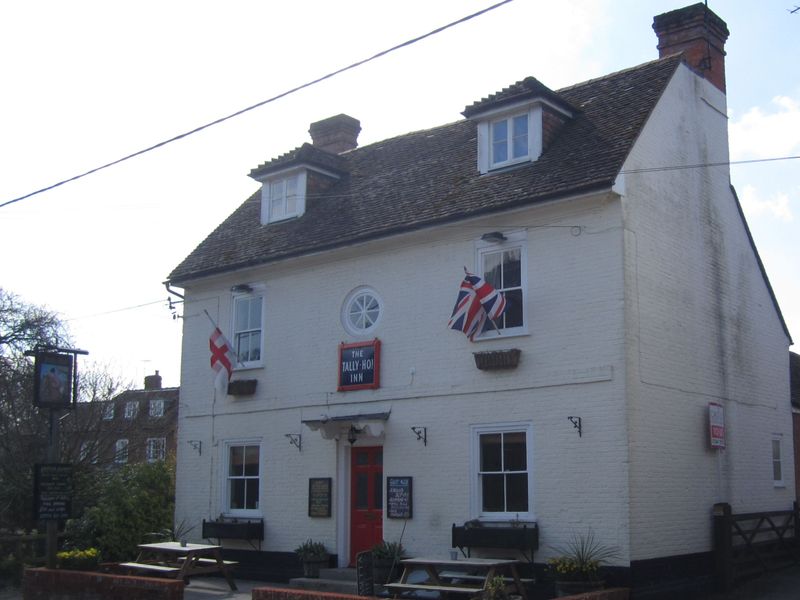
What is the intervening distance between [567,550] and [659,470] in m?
1.98

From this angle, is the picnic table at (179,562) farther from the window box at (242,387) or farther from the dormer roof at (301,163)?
the dormer roof at (301,163)

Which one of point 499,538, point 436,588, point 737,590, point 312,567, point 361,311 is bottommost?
point 737,590

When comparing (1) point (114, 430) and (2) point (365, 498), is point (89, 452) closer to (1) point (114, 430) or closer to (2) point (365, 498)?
(1) point (114, 430)

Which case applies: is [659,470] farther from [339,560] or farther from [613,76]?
[613,76]

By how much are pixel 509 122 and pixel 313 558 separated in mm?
8884

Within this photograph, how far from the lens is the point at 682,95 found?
715 inches

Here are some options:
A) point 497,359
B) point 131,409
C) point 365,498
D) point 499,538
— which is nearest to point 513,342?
point 497,359

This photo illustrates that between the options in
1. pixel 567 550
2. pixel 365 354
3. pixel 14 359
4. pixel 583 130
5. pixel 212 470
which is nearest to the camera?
pixel 567 550

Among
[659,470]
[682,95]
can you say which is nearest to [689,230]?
[682,95]

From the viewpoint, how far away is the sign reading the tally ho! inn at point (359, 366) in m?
18.3

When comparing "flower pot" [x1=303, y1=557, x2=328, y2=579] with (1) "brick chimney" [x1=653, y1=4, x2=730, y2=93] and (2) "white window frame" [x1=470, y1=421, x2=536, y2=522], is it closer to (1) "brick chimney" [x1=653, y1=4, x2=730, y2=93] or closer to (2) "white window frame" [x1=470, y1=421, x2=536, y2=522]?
(2) "white window frame" [x1=470, y1=421, x2=536, y2=522]

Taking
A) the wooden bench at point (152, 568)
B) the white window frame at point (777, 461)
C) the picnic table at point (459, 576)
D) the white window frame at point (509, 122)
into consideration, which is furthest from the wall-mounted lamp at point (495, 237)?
the wooden bench at point (152, 568)

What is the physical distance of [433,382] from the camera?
56.9 feet

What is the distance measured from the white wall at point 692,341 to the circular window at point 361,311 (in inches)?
209
